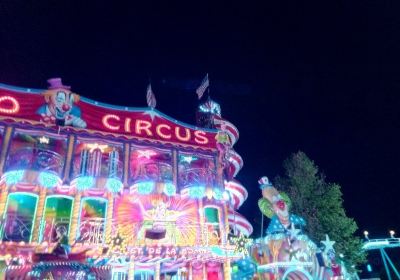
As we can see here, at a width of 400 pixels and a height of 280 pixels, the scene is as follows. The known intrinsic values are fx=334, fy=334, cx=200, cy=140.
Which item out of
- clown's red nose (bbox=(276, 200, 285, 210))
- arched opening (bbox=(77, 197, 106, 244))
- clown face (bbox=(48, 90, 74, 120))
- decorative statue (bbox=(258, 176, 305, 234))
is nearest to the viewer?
arched opening (bbox=(77, 197, 106, 244))

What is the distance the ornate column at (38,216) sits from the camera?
15.5 metres

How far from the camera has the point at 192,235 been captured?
18.7 meters

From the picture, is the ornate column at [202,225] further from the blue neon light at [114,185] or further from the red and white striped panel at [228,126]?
the red and white striped panel at [228,126]

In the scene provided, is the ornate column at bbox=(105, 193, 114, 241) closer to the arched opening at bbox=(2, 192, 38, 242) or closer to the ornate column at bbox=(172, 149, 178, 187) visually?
the arched opening at bbox=(2, 192, 38, 242)

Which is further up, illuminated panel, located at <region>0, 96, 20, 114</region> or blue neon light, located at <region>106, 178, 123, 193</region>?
illuminated panel, located at <region>0, 96, 20, 114</region>

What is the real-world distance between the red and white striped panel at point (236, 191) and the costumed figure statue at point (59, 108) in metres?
11.2

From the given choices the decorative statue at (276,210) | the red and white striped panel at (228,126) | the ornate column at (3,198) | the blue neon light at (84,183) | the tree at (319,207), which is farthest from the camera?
the tree at (319,207)

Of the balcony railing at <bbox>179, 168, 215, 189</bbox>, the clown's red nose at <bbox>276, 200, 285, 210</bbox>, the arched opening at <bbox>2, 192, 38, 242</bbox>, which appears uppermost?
the balcony railing at <bbox>179, 168, 215, 189</bbox>

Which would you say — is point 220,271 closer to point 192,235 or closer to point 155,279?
point 192,235

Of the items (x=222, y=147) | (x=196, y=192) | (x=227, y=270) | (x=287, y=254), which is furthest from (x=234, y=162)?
(x=227, y=270)

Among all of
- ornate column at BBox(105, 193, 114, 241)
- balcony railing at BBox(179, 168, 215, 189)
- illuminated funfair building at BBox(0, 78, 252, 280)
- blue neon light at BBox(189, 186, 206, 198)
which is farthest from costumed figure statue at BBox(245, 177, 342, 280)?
ornate column at BBox(105, 193, 114, 241)

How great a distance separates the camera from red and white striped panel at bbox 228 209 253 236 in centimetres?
2270

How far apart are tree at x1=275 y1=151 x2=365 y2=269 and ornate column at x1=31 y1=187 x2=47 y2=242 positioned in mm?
21464

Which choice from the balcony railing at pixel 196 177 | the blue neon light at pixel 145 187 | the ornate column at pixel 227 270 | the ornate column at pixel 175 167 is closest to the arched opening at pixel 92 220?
the blue neon light at pixel 145 187
